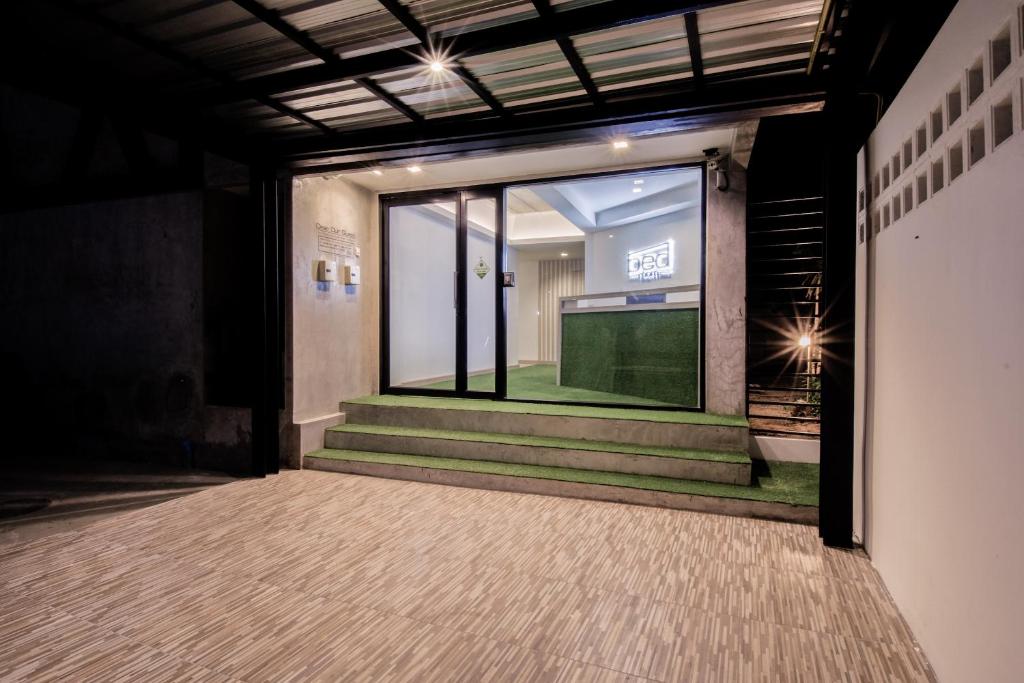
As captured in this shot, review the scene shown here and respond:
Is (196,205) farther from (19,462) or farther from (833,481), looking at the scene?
(833,481)

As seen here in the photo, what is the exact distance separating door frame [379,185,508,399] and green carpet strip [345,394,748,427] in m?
0.16

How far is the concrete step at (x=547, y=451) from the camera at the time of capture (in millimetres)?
3838

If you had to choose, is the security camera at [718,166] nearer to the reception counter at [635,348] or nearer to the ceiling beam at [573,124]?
the reception counter at [635,348]

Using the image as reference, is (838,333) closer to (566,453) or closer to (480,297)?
(566,453)

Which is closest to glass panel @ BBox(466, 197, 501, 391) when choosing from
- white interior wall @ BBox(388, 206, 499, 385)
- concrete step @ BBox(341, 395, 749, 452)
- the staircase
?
white interior wall @ BBox(388, 206, 499, 385)

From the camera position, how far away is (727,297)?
15.1 feet

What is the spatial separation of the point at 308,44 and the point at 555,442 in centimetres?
344

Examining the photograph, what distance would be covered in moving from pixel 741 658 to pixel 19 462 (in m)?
6.81

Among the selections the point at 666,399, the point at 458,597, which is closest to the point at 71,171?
the point at 458,597

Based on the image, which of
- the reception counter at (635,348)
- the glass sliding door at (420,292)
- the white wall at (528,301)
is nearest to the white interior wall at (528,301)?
the white wall at (528,301)

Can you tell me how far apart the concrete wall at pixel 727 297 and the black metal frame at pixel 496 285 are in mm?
114

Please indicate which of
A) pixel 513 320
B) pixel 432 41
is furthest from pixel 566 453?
pixel 513 320

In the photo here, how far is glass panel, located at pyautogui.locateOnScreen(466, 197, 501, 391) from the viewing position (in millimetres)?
6948

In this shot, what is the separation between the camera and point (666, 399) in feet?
18.3
